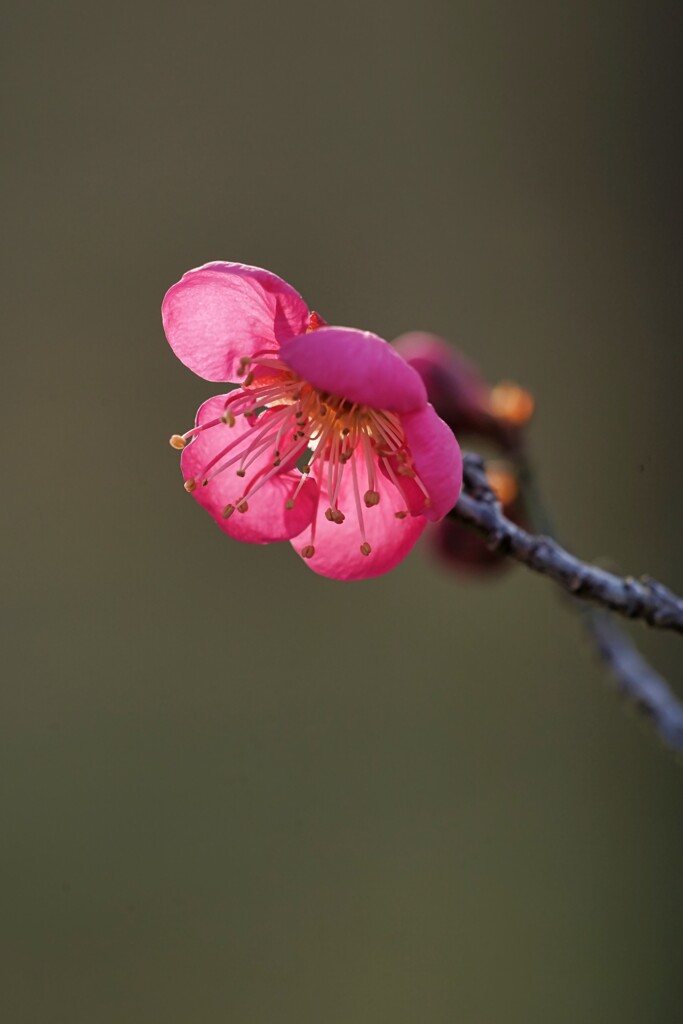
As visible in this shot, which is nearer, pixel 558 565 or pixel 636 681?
pixel 558 565

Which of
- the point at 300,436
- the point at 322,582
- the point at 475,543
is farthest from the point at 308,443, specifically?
the point at 322,582

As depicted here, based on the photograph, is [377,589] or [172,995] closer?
[172,995]

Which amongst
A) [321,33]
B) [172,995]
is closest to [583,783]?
[172,995]

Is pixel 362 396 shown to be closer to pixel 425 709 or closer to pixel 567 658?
pixel 425 709

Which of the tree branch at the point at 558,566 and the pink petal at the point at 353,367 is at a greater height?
the pink petal at the point at 353,367

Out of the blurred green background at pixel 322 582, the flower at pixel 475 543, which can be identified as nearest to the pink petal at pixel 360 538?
the flower at pixel 475 543

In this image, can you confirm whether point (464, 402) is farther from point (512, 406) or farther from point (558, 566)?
point (558, 566)

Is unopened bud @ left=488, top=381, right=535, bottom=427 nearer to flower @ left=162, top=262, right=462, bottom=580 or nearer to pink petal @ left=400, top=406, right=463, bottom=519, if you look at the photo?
flower @ left=162, top=262, right=462, bottom=580

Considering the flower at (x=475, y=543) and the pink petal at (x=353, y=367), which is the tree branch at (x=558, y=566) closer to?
the pink petal at (x=353, y=367)
